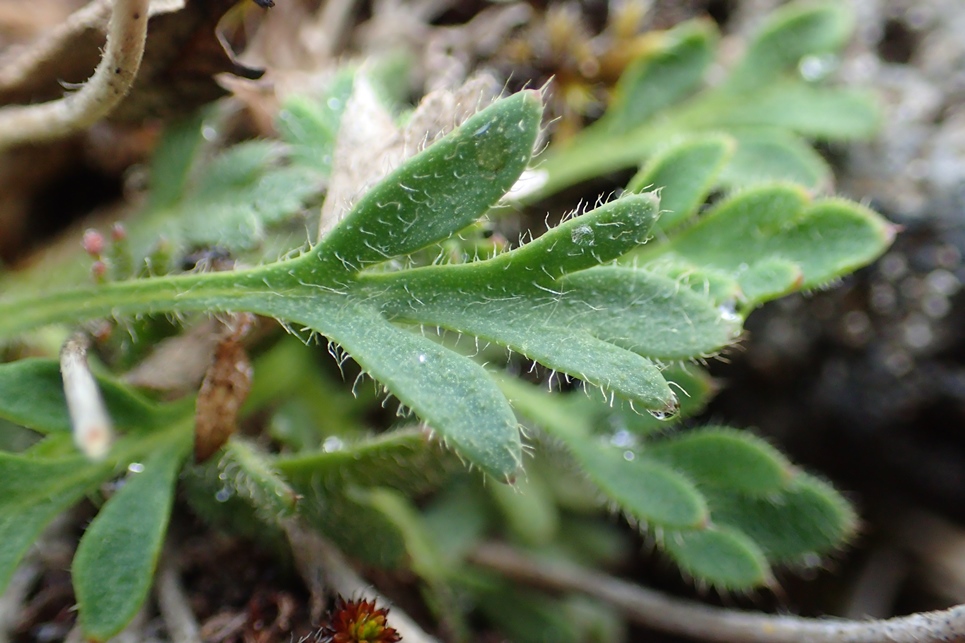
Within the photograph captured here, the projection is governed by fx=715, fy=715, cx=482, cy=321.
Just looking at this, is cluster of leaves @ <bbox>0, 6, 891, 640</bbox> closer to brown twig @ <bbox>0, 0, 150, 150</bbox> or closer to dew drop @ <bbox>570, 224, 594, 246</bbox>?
dew drop @ <bbox>570, 224, 594, 246</bbox>

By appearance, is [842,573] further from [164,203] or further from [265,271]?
[164,203]

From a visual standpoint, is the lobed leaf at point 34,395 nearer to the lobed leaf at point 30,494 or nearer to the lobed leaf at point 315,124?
the lobed leaf at point 30,494

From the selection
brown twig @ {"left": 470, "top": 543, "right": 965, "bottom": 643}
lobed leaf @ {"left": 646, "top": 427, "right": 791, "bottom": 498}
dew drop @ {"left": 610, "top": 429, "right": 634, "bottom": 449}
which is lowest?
brown twig @ {"left": 470, "top": 543, "right": 965, "bottom": 643}

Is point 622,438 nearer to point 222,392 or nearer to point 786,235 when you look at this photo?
point 786,235

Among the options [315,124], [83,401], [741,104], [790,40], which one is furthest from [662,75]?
[83,401]

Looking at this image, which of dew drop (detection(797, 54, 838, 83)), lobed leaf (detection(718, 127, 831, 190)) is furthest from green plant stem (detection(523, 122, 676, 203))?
dew drop (detection(797, 54, 838, 83))

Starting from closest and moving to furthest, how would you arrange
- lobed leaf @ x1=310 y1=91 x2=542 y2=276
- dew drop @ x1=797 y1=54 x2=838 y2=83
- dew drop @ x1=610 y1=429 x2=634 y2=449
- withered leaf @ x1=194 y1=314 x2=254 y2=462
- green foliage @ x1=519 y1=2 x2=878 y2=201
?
lobed leaf @ x1=310 y1=91 x2=542 y2=276
withered leaf @ x1=194 y1=314 x2=254 y2=462
dew drop @ x1=610 y1=429 x2=634 y2=449
green foliage @ x1=519 y1=2 x2=878 y2=201
dew drop @ x1=797 y1=54 x2=838 y2=83

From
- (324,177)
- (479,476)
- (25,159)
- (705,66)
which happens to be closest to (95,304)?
(324,177)
